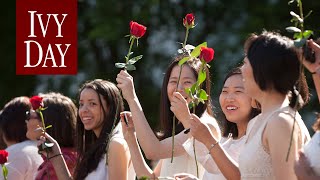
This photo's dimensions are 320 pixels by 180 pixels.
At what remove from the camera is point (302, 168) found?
3188 mm

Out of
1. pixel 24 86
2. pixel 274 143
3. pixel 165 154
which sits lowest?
pixel 24 86

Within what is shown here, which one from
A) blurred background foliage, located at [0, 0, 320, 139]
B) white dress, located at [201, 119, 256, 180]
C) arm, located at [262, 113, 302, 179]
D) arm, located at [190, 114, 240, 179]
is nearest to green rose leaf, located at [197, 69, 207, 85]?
arm, located at [190, 114, 240, 179]

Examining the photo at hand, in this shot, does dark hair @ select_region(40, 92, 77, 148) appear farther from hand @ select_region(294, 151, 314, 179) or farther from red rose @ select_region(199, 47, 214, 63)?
hand @ select_region(294, 151, 314, 179)

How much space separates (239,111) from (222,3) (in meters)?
7.25

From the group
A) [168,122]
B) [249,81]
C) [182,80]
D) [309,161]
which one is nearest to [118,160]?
[168,122]

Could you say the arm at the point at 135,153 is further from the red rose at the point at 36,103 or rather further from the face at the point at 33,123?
the face at the point at 33,123

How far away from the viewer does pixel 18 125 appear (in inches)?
228

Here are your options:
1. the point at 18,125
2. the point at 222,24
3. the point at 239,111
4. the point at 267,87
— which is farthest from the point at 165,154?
the point at 222,24

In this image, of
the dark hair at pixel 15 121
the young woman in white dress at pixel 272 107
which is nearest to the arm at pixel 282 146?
the young woman in white dress at pixel 272 107

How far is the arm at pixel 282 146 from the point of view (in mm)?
3311

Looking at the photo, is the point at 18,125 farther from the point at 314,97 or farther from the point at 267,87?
the point at 314,97

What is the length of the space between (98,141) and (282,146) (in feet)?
6.00

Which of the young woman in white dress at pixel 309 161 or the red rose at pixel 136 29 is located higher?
the red rose at pixel 136 29

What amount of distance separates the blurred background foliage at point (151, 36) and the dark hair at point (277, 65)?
670 centimetres
